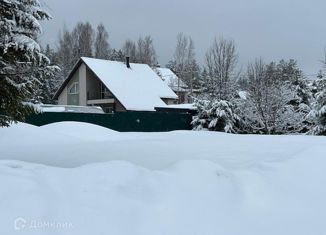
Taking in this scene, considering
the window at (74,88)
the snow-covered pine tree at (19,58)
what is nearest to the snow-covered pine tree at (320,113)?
the snow-covered pine tree at (19,58)

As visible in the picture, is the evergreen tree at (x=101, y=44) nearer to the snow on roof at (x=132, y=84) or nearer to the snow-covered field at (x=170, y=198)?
the snow on roof at (x=132, y=84)

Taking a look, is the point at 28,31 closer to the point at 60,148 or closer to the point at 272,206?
the point at 60,148

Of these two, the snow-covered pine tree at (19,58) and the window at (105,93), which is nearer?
the snow-covered pine tree at (19,58)

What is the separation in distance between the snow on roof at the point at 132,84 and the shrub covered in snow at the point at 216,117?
8.03 m

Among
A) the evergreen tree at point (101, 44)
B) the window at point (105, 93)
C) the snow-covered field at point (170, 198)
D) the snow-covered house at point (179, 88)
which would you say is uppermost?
the evergreen tree at point (101, 44)

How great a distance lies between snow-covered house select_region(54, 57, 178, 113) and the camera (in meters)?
35.4

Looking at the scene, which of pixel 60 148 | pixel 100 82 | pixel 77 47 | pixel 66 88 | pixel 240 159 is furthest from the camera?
pixel 77 47

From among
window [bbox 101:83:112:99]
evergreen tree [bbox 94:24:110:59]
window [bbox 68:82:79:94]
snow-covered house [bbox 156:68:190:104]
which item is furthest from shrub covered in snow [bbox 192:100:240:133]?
evergreen tree [bbox 94:24:110:59]

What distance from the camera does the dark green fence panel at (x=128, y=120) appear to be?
74.3 feet

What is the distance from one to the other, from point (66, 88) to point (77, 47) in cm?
2273

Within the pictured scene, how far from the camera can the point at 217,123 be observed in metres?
25.7

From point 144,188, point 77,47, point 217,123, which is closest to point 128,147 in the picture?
point 144,188

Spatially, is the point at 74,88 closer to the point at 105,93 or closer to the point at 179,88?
the point at 105,93

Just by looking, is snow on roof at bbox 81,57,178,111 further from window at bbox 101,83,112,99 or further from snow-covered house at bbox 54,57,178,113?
window at bbox 101,83,112,99
